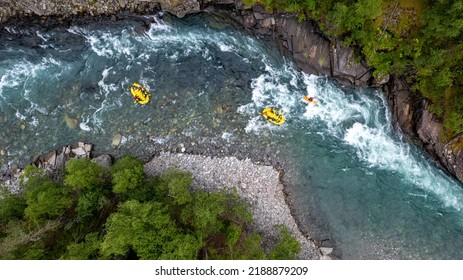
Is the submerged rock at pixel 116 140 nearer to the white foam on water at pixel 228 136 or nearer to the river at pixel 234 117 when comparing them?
the river at pixel 234 117

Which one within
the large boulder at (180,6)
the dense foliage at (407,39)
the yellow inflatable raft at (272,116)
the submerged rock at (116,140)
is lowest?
the submerged rock at (116,140)

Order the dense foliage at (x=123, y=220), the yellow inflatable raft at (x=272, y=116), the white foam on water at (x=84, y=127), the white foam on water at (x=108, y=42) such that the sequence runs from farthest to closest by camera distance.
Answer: the white foam on water at (x=108, y=42), the yellow inflatable raft at (x=272, y=116), the white foam on water at (x=84, y=127), the dense foliage at (x=123, y=220)

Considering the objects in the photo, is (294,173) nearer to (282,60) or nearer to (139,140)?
(282,60)

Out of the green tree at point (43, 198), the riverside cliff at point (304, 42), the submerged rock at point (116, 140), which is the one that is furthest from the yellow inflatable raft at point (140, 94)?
the green tree at point (43, 198)

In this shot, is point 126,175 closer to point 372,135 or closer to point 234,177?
point 234,177

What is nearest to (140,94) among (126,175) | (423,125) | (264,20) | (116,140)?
(116,140)

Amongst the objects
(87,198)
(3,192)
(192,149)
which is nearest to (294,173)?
(192,149)
